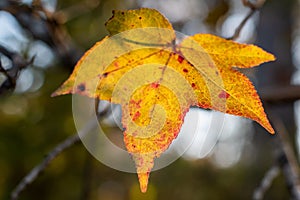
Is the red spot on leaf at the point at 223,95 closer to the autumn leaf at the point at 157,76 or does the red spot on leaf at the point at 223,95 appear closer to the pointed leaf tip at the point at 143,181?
the autumn leaf at the point at 157,76

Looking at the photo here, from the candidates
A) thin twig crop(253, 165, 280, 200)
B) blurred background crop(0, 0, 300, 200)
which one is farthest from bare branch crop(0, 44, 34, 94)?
thin twig crop(253, 165, 280, 200)

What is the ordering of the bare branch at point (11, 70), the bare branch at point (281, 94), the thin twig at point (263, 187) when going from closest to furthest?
the bare branch at point (11, 70) < the thin twig at point (263, 187) < the bare branch at point (281, 94)

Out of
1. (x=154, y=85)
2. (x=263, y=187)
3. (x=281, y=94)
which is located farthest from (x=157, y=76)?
(x=281, y=94)

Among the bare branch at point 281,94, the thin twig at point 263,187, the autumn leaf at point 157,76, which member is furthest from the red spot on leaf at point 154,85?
the bare branch at point 281,94

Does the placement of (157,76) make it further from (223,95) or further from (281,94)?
(281,94)

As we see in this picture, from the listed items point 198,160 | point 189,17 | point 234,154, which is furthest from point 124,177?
point 234,154

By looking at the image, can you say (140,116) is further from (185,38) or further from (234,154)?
(234,154)

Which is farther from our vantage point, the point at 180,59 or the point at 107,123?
the point at 107,123

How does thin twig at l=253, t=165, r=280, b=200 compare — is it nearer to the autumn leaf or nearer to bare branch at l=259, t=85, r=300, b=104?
bare branch at l=259, t=85, r=300, b=104
